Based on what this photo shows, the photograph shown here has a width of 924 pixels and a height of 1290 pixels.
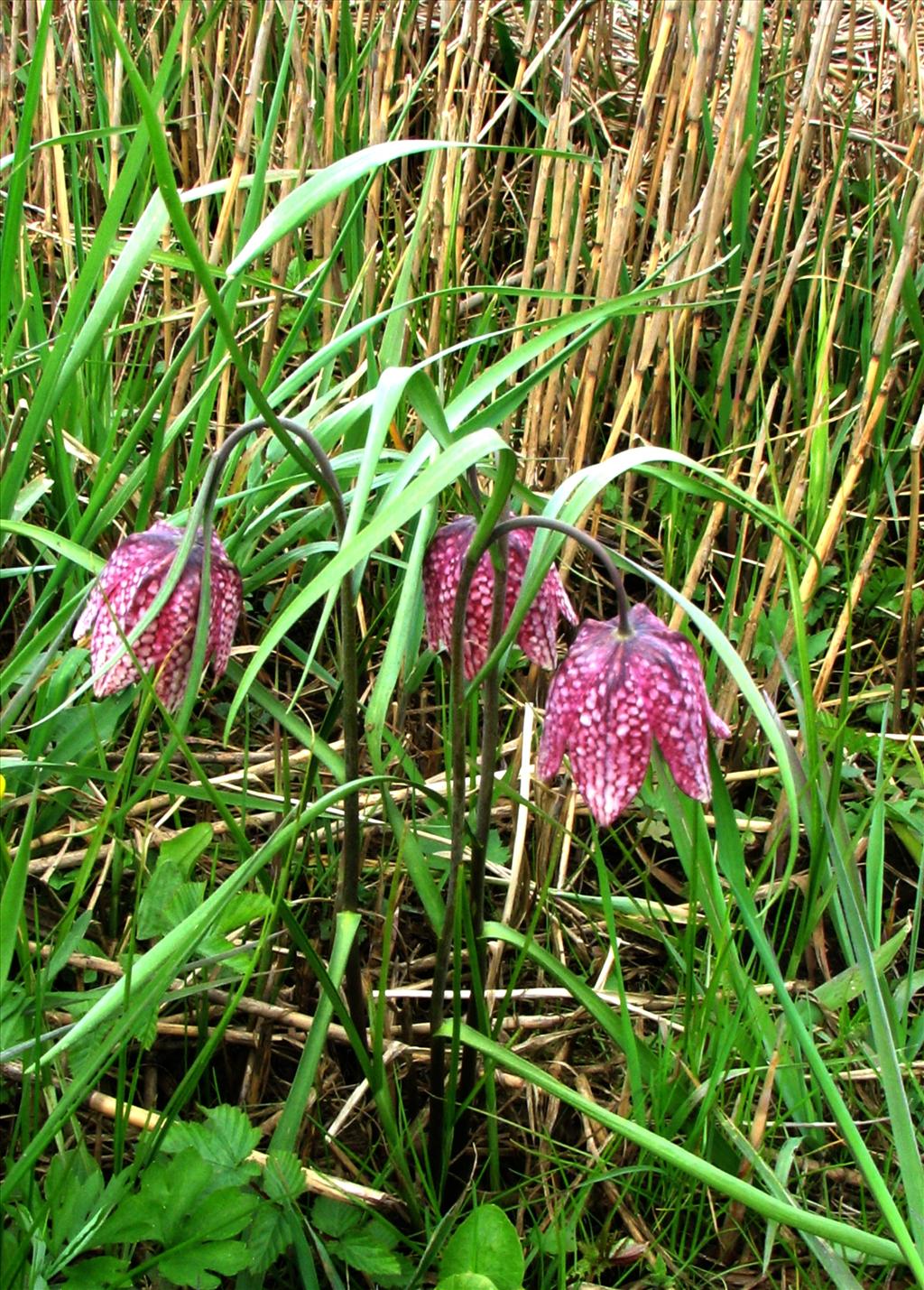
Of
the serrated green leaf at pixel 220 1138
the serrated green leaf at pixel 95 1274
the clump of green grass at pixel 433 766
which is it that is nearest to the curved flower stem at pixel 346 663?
the clump of green grass at pixel 433 766

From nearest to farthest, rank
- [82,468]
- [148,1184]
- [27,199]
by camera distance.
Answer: [148,1184] < [82,468] < [27,199]

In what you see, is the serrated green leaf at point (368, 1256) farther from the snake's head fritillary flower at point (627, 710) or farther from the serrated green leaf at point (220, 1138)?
the snake's head fritillary flower at point (627, 710)

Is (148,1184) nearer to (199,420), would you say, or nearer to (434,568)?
(434,568)

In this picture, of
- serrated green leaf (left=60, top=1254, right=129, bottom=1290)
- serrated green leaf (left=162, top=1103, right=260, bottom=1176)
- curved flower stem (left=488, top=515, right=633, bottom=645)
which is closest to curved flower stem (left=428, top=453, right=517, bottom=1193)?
curved flower stem (left=488, top=515, right=633, bottom=645)

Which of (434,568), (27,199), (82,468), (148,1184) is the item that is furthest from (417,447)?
(27,199)

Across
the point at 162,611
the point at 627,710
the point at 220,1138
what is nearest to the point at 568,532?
the point at 627,710
